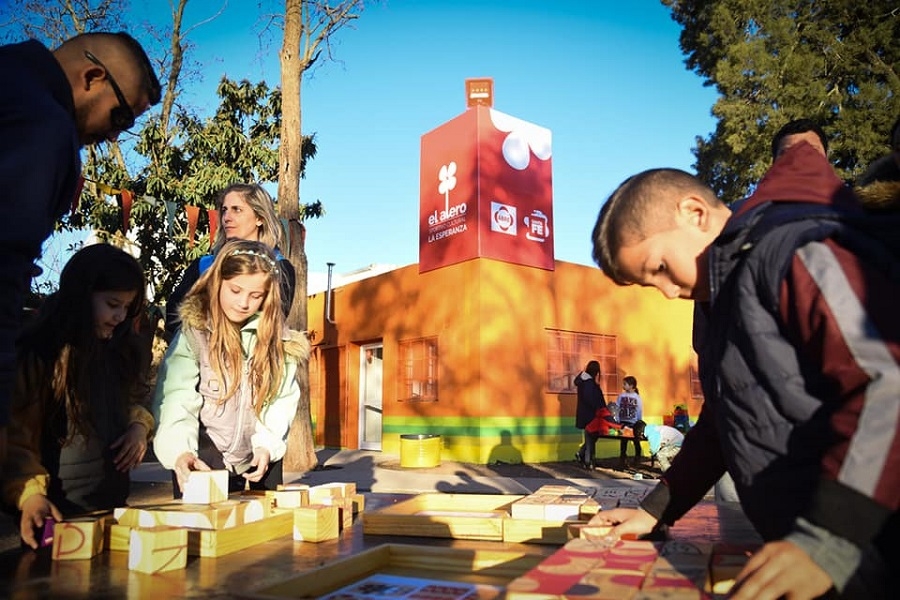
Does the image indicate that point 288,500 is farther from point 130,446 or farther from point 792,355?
point 792,355

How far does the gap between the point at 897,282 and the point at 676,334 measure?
13781mm

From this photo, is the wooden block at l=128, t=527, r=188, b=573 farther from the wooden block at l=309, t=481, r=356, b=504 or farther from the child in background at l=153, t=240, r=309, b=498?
the child in background at l=153, t=240, r=309, b=498

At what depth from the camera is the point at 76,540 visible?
1.23 metres

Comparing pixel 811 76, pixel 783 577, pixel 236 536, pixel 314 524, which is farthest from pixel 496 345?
pixel 783 577

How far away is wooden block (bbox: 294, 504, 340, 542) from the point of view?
1383mm

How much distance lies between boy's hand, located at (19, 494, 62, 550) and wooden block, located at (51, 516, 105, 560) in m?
0.14

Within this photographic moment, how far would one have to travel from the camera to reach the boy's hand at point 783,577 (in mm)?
783

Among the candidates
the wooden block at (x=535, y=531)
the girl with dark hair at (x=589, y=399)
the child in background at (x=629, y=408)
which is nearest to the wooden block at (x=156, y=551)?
the wooden block at (x=535, y=531)

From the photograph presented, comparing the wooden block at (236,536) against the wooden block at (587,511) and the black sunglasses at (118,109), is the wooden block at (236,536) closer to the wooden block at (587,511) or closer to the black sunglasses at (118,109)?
the wooden block at (587,511)

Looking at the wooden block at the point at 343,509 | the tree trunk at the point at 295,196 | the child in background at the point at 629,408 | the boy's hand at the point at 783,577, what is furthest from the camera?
the child in background at the point at 629,408

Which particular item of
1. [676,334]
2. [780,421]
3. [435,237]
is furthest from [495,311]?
[780,421]

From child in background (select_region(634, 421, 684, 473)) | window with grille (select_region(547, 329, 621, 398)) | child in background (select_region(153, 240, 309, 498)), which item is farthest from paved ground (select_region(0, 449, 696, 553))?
child in background (select_region(153, 240, 309, 498))

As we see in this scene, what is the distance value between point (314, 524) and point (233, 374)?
2.51 ft

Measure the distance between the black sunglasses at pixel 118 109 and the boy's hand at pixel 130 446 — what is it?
2.91ft
